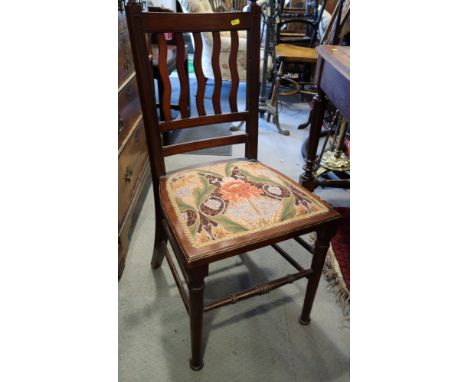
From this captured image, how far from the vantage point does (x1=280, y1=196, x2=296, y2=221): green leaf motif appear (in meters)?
0.94

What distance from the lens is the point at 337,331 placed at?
121cm

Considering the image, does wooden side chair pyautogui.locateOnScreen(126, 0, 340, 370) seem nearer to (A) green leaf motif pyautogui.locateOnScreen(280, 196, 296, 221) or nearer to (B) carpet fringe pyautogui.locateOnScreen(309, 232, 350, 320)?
(A) green leaf motif pyautogui.locateOnScreen(280, 196, 296, 221)

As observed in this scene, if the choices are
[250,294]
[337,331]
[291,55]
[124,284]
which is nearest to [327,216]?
[250,294]

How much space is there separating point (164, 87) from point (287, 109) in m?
2.60

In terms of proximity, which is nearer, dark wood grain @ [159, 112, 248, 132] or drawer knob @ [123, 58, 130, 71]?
dark wood grain @ [159, 112, 248, 132]

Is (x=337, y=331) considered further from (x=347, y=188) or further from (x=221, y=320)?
(x=347, y=188)

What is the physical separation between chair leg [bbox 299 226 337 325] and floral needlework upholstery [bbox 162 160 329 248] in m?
0.09

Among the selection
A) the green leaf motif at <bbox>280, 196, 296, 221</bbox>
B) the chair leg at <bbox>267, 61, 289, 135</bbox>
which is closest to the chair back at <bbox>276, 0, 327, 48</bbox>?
the chair leg at <bbox>267, 61, 289, 135</bbox>

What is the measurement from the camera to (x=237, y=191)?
1001mm

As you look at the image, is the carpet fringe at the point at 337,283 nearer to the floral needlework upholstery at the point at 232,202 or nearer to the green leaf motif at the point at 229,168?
the floral needlework upholstery at the point at 232,202

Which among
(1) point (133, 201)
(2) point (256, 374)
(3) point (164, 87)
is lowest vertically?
(2) point (256, 374)

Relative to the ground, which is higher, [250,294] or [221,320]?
[250,294]

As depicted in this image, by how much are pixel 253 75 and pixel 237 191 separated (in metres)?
0.43

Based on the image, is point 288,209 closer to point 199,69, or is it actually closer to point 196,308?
point 196,308
